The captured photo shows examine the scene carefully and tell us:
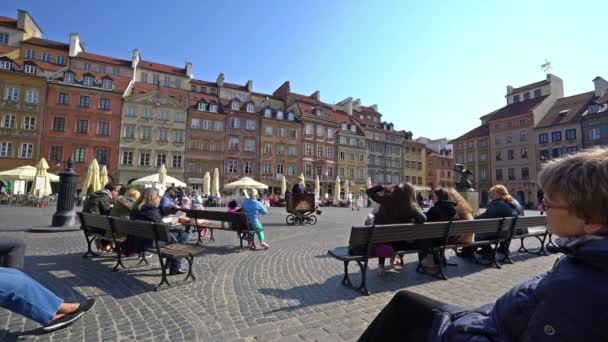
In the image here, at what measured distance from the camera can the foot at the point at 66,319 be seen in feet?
10.0

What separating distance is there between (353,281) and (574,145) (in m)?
50.8

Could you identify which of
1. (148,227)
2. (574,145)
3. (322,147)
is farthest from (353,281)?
(574,145)

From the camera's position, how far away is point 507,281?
5012 millimetres

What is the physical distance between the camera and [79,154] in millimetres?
34406

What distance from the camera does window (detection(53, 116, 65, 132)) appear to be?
3381 centimetres

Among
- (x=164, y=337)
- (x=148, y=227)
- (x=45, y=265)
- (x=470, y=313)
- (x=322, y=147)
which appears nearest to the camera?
(x=470, y=313)

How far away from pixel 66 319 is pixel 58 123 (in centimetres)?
3974

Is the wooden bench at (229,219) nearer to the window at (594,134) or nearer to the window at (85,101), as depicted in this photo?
the window at (85,101)

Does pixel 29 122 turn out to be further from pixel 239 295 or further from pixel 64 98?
pixel 239 295

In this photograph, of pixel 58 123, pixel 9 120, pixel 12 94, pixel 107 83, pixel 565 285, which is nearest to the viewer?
pixel 565 285

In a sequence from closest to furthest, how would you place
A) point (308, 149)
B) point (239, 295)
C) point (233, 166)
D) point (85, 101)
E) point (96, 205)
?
point (239, 295) < point (96, 205) < point (85, 101) < point (233, 166) < point (308, 149)

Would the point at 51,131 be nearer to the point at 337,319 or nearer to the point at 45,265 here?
the point at 45,265

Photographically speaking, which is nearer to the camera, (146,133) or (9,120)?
(9,120)

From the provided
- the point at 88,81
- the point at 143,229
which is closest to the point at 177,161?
the point at 88,81
